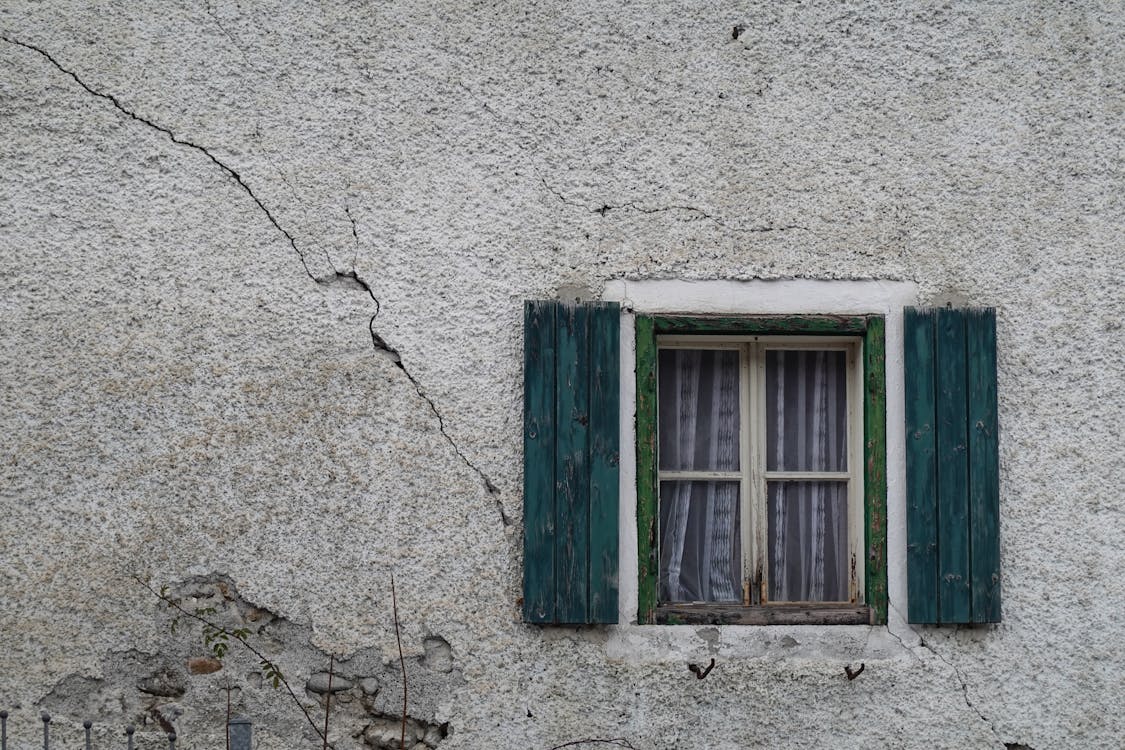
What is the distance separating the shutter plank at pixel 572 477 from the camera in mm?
3082

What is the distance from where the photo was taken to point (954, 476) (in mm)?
3135

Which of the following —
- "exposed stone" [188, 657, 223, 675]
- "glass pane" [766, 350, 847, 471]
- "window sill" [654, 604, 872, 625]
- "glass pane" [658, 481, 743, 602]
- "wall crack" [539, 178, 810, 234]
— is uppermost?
"wall crack" [539, 178, 810, 234]

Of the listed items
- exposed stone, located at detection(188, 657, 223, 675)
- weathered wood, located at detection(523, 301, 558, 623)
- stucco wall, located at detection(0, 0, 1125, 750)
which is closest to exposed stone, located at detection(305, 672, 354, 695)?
stucco wall, located at detection(0, 0, 1125, 750)

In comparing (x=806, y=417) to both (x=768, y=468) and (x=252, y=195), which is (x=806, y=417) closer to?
(x=768, y=468)

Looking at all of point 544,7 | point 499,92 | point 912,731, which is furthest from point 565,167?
point 912,731

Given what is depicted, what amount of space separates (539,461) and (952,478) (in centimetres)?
121

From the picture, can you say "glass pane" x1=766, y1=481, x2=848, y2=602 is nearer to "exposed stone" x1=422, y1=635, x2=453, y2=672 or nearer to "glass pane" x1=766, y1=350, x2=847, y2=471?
"glass pane" x1=766, y1=350, x2=847, y2=471

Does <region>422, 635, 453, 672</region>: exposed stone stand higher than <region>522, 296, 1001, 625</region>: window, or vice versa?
<region>522, 296, 1001, 625</region>: window

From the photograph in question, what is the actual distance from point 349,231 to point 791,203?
1.34 m

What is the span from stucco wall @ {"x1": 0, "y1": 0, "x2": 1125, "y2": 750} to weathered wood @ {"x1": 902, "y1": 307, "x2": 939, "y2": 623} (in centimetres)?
11

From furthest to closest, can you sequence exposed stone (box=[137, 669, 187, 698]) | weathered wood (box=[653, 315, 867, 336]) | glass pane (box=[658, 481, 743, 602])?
glass pane (box=[658, 481, 743, 602]), weathered wood (box=[653, 315, 867, 336]), exposed stone (box=[137, 669, 187, 698])

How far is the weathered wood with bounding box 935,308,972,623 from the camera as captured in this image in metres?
3.11

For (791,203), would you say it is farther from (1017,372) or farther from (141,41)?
(141,41)

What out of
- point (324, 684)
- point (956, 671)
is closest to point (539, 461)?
point (324, 684)
